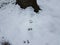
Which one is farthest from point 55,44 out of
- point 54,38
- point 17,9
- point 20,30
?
point 17,9

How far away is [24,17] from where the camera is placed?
4.04m

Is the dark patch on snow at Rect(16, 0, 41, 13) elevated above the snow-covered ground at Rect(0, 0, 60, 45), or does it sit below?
above

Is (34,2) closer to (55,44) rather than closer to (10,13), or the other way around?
(10,13)

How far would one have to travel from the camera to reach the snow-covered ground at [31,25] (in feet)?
11.6

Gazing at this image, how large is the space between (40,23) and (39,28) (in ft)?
0.62

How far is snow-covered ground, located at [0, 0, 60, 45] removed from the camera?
3.54 metres

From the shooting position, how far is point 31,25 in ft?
12.6

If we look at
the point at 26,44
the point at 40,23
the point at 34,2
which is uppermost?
the point at 34,2

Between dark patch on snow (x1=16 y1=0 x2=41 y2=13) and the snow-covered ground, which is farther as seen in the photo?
dark patch on snow (x1=16 y1=0 x2=41 y2=13)

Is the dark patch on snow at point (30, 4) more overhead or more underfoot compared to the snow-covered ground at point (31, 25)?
more overhead

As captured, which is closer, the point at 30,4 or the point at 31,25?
the point at 31,25

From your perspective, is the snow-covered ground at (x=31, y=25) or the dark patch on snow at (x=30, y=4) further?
the dark patch on snow at (x=30, y=4)

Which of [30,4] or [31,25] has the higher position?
[30,4]

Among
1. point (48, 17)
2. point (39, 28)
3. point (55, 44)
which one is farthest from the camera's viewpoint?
point (48, 17)
